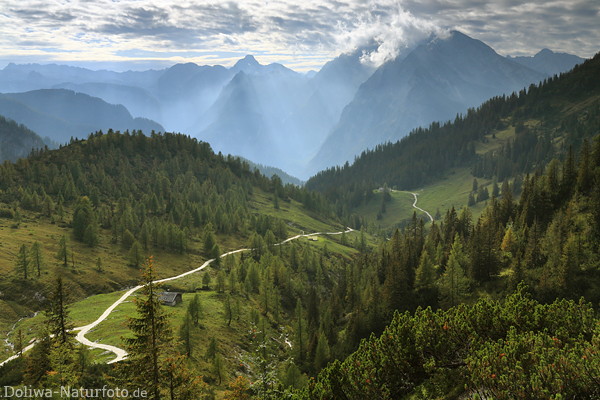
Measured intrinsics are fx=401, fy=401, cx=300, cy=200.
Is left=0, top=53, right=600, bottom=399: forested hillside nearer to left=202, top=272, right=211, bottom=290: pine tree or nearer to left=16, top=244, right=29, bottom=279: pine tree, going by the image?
left=16, top=244, right=29, bottom=279: pine tree

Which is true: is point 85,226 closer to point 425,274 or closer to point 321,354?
point 321,354

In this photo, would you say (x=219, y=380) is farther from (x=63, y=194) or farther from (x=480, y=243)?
(x=63, y=194)

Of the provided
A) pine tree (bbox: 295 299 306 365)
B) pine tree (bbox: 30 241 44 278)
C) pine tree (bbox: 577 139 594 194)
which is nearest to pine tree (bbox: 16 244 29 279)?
pine tree (bbox: 30 241 44 278)

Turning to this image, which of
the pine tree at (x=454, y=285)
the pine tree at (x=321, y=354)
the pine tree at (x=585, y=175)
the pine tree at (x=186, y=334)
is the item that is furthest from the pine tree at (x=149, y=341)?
the pine tree at (x=585, y=175)

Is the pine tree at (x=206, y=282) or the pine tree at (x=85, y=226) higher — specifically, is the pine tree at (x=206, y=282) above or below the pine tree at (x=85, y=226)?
below

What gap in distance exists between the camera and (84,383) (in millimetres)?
46750

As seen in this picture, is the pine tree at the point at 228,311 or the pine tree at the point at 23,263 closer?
the pine tree at the point at 23,263

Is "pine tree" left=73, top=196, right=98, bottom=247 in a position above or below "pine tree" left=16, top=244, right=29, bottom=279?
below

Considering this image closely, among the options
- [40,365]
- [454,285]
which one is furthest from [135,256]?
[454,285]

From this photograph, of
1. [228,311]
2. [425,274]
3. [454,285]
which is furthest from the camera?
[228,311]

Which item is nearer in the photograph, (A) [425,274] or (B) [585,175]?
(B) [585,175]

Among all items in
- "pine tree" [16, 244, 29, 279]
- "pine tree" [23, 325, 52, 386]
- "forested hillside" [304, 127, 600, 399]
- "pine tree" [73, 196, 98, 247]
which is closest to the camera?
"forested hillside" [304, 127, 600, 399]

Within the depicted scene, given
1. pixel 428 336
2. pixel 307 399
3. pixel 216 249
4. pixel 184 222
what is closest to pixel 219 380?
pixel 307 399

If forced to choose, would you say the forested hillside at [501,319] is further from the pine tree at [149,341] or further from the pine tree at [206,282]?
the pine tree at [206,282]
